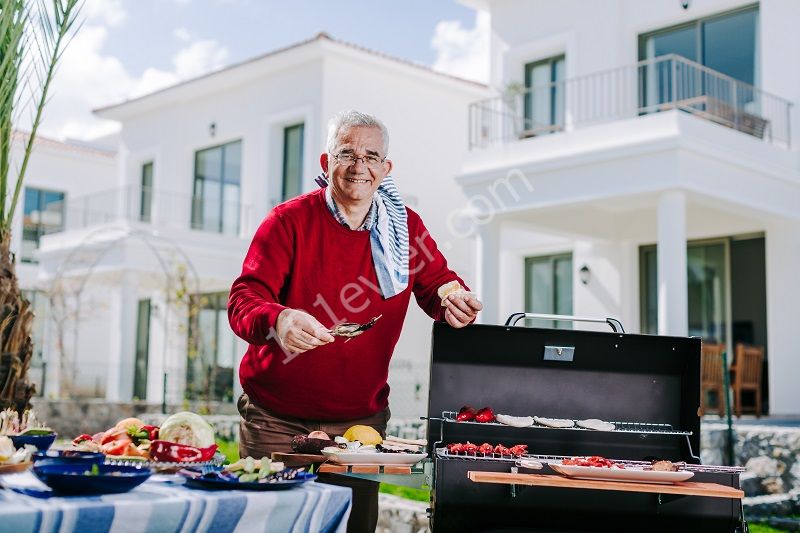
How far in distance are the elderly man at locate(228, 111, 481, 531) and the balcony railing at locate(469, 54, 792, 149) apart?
338 inches

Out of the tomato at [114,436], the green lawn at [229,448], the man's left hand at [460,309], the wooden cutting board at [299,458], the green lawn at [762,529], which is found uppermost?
the man's left hand at [460,309]

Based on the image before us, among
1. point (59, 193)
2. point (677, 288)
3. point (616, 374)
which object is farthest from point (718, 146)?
point (59, 193)

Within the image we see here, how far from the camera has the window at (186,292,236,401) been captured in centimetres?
1697

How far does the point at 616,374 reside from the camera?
3.23 metres

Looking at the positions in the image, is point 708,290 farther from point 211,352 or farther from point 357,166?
point 357,166

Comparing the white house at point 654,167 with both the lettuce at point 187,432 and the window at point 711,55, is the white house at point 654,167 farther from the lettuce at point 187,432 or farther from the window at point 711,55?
the lettuce at point 187,432

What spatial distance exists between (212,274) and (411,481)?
14641 mm

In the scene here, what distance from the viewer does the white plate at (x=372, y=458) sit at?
8.93ft

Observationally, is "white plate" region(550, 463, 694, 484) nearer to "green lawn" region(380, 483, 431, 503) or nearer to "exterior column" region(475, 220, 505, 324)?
"green lawn" region(380, 483, 431, 503)

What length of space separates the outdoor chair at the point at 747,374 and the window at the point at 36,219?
53.3ft

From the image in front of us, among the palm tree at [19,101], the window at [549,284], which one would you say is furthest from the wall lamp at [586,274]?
the palm tree at [19,101]

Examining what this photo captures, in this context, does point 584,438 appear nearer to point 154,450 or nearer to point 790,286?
point 154,450

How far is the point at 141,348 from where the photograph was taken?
20.5 metres

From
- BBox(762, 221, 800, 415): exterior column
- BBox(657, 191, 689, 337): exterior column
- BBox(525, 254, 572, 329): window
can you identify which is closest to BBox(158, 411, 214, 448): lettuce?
BBox(657, 191, 689, 337): exterior column
